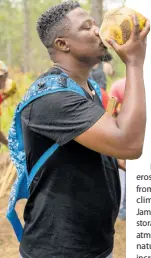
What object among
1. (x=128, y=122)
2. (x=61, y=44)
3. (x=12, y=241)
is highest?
(x=61, y=44)

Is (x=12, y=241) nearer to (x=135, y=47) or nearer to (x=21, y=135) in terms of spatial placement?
(x=21, y=135)

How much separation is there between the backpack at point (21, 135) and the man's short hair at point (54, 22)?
0.19m

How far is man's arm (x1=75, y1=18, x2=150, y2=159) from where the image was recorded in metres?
1.37

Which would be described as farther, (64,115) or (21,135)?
(21,135)

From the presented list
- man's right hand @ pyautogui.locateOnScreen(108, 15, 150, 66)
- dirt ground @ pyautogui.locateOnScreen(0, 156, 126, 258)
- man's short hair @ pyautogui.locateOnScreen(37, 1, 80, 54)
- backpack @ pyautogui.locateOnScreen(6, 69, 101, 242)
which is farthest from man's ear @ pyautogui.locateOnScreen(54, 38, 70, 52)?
dirt ground @ pyautogui.locateOnScreen(0, 156, 126, 258)

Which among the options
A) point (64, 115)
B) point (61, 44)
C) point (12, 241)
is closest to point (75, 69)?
point (61, 44)

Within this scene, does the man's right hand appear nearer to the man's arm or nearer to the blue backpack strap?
the man's arm

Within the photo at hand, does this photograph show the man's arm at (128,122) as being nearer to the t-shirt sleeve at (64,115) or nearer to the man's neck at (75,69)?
the t-shirt sleeve at (64,115)

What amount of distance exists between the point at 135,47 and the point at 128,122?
0.25m

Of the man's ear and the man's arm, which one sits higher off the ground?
the man's ear

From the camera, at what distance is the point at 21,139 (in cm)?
175

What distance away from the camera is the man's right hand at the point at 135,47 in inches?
56.4

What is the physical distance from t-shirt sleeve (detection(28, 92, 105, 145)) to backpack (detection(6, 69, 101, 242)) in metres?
0.03

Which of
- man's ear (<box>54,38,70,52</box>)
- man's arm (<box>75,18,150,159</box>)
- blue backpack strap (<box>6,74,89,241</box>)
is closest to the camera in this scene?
man's arm (<box>75,18,150,159</box>)
